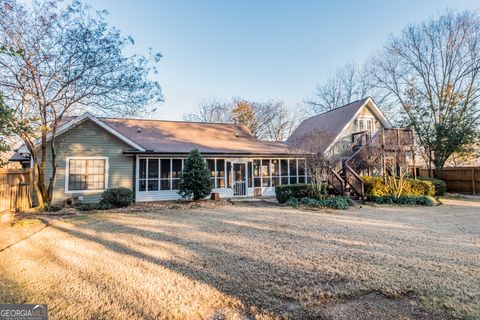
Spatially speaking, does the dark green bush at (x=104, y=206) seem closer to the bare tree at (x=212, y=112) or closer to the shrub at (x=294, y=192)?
the shrub at (x=294, y=192)

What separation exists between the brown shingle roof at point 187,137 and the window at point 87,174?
218 centimetres

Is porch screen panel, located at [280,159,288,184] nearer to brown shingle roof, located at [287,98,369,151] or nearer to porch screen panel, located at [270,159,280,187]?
porch screen panel, located at [270,159,280,187]

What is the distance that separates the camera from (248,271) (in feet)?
13.2

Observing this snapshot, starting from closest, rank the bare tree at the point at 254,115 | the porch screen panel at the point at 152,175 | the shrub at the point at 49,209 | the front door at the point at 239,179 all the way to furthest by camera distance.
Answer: the shrub at the point at 49,209
the porch screen panel at the point at 152,175
the front door at the point at 239,179
the bare tree at the point at 254,115

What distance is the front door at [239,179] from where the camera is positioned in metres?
15.5

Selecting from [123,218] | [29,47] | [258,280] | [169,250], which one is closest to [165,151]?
[123,218]

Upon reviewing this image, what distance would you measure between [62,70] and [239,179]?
401 inches

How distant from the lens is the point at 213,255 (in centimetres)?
488

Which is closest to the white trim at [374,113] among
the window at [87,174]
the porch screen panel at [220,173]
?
the porch screen panel at [220,173]

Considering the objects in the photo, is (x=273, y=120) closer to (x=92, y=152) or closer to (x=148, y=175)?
(x=148, y=175)

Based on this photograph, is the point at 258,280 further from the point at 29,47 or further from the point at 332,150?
the point at 332,150

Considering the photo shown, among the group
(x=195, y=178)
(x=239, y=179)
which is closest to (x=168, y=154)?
(x=195, y=178)

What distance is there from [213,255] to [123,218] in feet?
17.9

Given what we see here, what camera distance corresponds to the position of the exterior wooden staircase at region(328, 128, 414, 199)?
13.3 m
